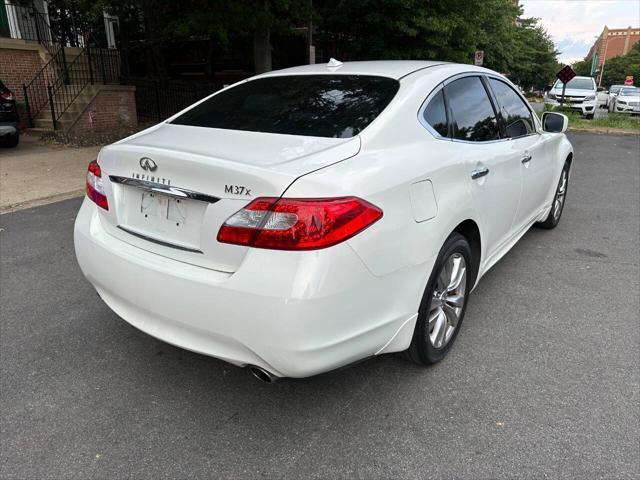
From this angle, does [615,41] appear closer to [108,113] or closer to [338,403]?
[108,113]

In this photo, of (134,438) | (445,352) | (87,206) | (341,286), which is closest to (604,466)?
(445,352)

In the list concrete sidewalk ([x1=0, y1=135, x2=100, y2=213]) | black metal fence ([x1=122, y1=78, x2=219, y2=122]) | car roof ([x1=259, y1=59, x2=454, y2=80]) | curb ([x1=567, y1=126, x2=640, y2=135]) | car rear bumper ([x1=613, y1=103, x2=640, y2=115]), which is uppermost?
car roof ([x1=259, y1=59, x2=454, y2=80])

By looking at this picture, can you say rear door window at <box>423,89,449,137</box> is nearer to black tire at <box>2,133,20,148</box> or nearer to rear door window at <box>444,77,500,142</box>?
rear door window at <box>444,77,500,142</box>

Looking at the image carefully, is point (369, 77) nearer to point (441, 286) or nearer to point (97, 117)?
point (441, 286)

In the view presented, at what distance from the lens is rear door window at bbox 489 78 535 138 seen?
12.4 ft

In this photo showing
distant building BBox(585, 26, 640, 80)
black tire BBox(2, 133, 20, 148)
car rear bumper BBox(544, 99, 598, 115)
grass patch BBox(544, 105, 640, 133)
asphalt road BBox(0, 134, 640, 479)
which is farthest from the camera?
distant building BBox(585, 26, 640, 80)

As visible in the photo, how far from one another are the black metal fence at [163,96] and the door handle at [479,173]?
14.0 m

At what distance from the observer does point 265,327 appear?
2.05 m

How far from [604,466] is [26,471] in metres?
2.47

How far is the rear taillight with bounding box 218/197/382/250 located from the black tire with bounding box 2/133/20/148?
411 inches

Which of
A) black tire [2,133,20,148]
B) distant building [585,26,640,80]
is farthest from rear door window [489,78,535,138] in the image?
distant building [585,26,640,80]

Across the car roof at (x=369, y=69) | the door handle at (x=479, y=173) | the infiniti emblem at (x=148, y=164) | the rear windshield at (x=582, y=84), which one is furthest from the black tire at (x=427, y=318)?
the rear windshield at (x=582, y=84)

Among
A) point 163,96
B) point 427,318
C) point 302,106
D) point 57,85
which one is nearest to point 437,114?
point 302,106

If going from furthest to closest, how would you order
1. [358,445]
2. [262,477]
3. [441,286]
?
[441,286], [358,445], [262,477]
